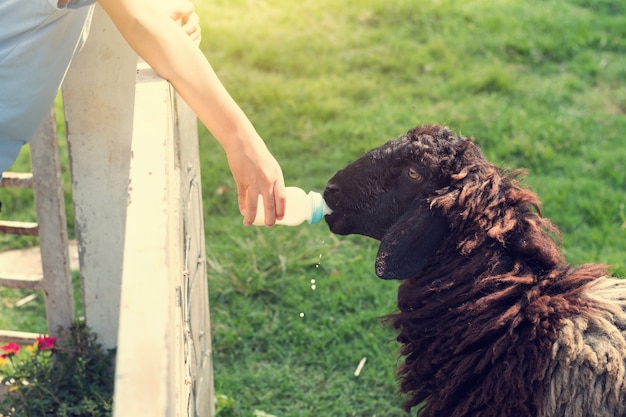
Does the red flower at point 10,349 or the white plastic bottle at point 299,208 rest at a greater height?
the white plastic bottle at point 299,208

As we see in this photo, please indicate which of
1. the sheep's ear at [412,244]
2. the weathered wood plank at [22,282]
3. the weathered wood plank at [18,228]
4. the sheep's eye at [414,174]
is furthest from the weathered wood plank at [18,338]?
the sheep's eye at [414,174]

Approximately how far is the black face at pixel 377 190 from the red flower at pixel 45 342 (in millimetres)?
1400

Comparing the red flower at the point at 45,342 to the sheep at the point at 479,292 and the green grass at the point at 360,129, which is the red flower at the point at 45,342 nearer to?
the green grass at the point at 360,129

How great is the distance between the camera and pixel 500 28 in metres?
7.60

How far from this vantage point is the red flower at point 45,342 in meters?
3.41

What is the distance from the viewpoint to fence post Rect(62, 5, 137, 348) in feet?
10.2

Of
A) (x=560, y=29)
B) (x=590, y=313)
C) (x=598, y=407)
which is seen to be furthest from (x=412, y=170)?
(x=560, y=29)

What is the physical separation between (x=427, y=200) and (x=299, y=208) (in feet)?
1.50

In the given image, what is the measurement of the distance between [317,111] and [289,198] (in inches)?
151

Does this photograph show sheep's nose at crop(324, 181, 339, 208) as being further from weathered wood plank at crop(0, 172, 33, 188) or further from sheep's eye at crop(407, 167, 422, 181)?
weathered wood plank at crop(0, 172, 33, 188)

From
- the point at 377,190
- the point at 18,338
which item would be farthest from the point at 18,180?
the point at 377,190

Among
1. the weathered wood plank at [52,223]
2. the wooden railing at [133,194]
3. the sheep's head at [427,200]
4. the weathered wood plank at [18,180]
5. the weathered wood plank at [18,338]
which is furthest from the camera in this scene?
the weathered wood plank at [18,338]

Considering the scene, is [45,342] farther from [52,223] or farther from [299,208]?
[299,208]

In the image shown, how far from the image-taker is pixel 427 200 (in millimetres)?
2752
